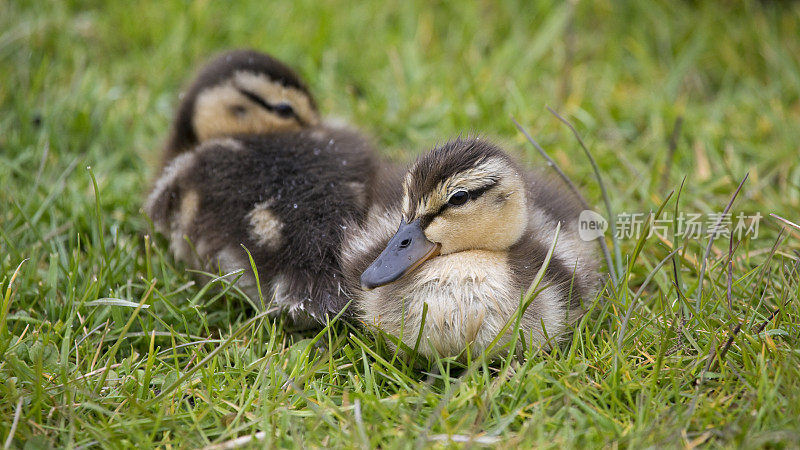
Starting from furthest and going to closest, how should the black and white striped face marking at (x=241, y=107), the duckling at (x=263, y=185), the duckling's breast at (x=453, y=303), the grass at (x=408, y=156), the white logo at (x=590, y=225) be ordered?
the black and white striped face marking at (x=241, y=107)
the white logo at (x=590, y=225)
the duckling at (x=263, y=185)
the duckling's breast at (x=453, y=303)
the grass at (x=408, y=156)

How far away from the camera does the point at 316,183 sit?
2.21 meters

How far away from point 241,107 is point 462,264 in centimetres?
109

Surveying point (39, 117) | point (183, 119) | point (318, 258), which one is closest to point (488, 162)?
point (318, 258)

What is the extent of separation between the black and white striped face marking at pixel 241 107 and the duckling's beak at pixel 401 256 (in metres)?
0.85

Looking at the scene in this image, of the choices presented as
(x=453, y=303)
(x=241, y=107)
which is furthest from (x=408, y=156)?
(x=453, y=303)

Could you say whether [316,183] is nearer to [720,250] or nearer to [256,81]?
[256,81]

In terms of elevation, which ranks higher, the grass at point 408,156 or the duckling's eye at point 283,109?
the duckling's eye at point 283,109

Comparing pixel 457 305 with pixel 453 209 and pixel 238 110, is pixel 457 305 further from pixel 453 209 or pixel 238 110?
pixel 238 110

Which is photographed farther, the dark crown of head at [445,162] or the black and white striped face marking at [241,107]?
the black and white striped face marking at [241,107]

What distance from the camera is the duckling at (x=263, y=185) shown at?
6.91ft

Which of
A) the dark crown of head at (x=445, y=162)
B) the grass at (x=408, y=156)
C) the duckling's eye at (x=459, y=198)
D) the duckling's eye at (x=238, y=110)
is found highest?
the dark crown of head at (x=445, y=162)

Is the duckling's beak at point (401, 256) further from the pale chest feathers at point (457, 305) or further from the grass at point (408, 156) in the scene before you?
the grass at point (408, 156)

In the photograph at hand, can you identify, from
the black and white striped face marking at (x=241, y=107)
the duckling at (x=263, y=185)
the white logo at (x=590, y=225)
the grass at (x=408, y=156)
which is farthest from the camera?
the black and white striped face marking at (x=241, y=107)

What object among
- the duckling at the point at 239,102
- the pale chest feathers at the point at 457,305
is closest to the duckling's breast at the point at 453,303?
the pale chest feathers at the point at 457,305
